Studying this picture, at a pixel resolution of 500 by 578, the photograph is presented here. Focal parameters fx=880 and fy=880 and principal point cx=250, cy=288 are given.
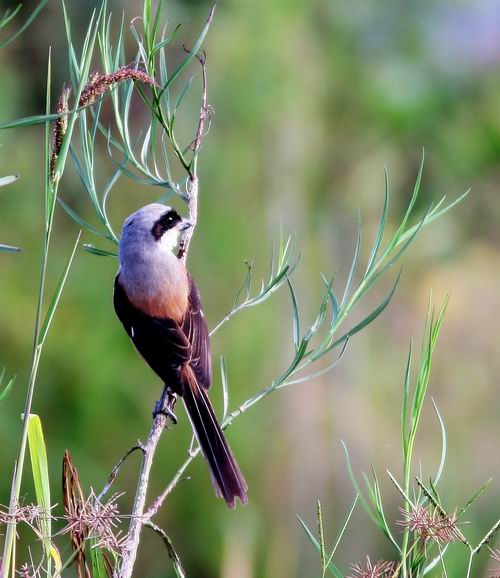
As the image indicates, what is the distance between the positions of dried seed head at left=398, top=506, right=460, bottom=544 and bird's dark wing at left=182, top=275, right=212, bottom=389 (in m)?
1.15

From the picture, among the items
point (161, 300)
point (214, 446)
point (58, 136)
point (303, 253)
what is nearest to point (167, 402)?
point (214, 446)

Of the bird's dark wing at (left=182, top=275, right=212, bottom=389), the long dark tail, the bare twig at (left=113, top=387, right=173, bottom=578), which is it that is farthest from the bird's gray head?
the bare twig at (left=113, top=387, right=173, bottom=578)

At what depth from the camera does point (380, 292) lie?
18.7 feet

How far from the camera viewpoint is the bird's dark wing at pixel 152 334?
83.0 inches

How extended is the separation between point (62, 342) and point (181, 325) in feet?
8.60

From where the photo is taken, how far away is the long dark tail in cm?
144

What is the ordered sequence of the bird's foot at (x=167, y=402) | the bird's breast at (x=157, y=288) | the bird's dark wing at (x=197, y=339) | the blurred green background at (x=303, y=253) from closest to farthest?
the bird's foot at (x=167, y=402)
the bird's dark wing at (x=197, y=339)
the bird's breast at (x=157, y=288)
the blurred green background at (x=303, y=253)

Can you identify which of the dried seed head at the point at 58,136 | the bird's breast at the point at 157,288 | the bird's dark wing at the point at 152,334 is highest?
the dried seed head at the point at 58,136

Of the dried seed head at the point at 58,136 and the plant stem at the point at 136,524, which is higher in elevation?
the dried seed head at the point at 58,136

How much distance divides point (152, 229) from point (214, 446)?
0.71 meters

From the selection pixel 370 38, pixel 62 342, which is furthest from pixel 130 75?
pixel 370 38

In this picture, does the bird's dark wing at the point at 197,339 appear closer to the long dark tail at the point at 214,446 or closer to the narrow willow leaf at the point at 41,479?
the long dark tail at the point at 214,446

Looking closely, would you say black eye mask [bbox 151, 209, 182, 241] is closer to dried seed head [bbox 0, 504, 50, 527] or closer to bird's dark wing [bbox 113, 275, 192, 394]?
bird's dark wing [bbox 113, 275, 192, 394]

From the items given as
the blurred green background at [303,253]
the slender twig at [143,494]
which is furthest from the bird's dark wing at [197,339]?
the blurred green background at [303,253]
